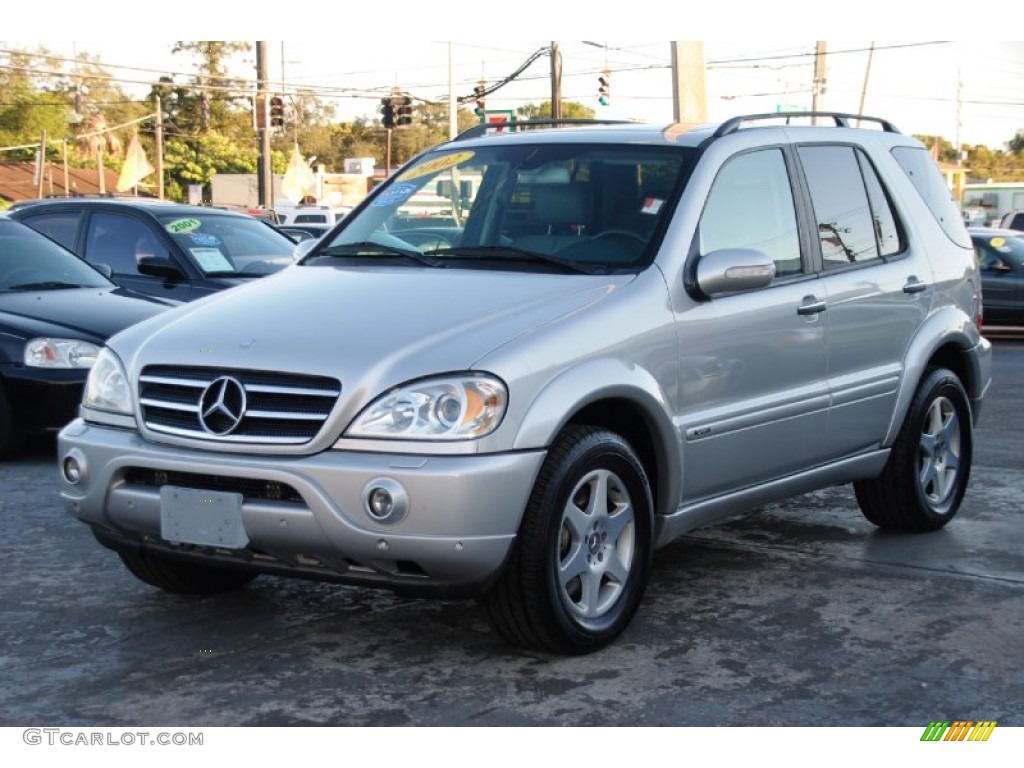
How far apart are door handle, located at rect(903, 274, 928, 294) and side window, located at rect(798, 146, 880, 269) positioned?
0.69 feet

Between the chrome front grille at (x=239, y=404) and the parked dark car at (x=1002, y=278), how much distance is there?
586 inches

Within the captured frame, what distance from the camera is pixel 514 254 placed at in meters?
5.35

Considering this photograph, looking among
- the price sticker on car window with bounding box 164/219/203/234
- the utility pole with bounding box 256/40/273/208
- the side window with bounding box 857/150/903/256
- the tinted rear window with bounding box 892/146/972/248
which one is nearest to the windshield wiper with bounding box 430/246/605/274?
the side window with bounding box 857/150/903/256

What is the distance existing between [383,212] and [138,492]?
72.6 inches

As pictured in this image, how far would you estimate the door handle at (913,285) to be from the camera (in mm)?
6480

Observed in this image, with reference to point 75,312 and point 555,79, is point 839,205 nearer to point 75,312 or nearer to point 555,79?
point 75,312

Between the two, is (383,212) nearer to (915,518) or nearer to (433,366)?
(433,366)

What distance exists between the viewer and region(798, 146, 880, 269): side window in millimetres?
6121

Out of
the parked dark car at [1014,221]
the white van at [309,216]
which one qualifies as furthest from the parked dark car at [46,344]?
the white van at [309,216]

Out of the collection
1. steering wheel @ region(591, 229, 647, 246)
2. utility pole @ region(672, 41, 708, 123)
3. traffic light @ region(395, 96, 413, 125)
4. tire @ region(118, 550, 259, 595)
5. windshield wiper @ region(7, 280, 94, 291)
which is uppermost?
traffic light @ region(395, 96, 413, 125)

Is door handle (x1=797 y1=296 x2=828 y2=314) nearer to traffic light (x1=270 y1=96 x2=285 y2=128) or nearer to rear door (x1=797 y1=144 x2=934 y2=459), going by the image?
rear door (x1=797 y1=144 x2=934 y2=459)

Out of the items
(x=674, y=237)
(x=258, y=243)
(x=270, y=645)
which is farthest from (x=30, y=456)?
(x=674, y=237)

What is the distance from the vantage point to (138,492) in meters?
4.74
